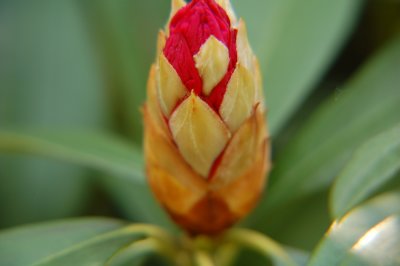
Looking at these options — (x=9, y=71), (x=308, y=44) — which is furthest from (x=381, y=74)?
(x=9, y=71)

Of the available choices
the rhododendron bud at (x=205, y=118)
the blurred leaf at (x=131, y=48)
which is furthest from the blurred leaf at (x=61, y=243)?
the blurred leaf at (x=131, y=48)

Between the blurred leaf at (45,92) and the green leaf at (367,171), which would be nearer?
the green leaf at (367,171)

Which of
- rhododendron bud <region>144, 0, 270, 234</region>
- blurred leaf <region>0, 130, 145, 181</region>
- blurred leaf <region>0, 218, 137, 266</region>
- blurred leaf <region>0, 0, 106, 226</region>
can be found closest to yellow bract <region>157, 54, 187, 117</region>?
rhododendron bud <region>144, 0, 270, 234</region>

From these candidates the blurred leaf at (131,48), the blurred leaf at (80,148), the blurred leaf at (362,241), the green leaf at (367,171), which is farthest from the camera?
the blurred leaf at (131,48)

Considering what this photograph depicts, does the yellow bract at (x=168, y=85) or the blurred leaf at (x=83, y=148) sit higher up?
the yellow bract at (x=168, y=85)

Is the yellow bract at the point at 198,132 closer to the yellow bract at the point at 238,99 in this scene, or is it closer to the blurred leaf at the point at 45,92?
the yellow bract at the point at 238,99

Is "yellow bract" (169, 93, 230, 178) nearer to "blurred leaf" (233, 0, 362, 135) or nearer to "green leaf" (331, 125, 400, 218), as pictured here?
"green leaf" (331, 125, 400, 218)

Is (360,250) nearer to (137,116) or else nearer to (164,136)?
(164,136)
